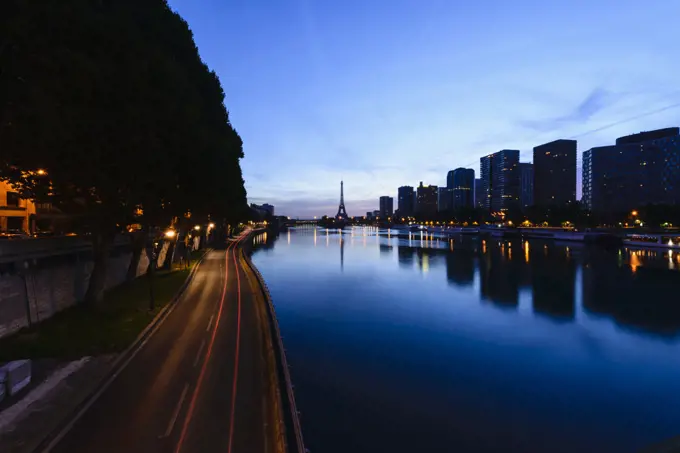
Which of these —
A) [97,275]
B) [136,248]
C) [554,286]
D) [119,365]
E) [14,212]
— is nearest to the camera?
[119,365]

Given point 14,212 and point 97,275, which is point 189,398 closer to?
point 97,275

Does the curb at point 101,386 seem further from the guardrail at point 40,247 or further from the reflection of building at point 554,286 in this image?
the reflection of building at point 554,286

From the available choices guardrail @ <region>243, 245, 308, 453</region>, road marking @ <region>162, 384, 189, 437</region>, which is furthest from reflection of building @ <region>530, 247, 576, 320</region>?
road marking @ <region>162, 384, 189, 437</region>

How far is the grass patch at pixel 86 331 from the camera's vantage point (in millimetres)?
17953

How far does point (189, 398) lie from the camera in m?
14.4

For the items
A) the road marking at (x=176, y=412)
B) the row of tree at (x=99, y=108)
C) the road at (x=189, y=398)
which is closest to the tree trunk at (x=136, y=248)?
the row of tree at (x=99, y=108)

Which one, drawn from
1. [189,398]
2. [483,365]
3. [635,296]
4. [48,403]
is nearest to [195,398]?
[189,398]

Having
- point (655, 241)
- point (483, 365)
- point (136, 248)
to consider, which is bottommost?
point (483, 365)

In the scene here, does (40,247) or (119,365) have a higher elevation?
(40,247)

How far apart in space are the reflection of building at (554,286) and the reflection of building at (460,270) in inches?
363

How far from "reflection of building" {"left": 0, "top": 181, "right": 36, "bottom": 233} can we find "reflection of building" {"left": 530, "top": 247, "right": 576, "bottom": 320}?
60.2m

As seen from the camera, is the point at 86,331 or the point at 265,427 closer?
the point at 265,427

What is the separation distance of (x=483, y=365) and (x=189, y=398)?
1778cm

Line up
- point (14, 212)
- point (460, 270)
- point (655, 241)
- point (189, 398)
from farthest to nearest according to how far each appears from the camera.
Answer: point (655, 241) < point (460, 270) < point (14, 212) < point (189, 398)
